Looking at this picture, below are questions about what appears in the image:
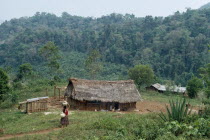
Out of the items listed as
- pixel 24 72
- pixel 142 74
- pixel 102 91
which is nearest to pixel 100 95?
pixel 102 91

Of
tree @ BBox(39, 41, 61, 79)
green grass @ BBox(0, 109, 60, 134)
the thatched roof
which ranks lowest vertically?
green grass @ BBox(0, 109, 60, 134)

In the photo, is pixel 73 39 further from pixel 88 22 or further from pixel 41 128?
pixel 41 128

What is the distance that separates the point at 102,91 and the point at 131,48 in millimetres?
46673

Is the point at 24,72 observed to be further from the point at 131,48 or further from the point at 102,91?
the point at 131,48

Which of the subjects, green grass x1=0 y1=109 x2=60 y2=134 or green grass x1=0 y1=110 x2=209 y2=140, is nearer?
green grass x1=0 y1=110 x2=209 y2=140

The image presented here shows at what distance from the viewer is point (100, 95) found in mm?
21812

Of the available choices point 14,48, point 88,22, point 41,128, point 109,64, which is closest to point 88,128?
point 41,128

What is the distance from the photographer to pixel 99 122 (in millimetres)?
11320

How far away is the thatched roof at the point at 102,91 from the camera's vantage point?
70.2 ft

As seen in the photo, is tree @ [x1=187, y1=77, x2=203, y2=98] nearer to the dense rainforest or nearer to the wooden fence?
the dense rainforest

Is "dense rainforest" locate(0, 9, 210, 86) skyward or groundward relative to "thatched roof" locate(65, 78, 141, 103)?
skyward

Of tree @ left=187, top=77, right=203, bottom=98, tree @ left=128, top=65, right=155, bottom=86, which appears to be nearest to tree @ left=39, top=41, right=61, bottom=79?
tree @ left=128, top=65, right=155, bottom=86

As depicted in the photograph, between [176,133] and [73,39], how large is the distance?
2740 inches

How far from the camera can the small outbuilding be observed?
2144 centimetres
